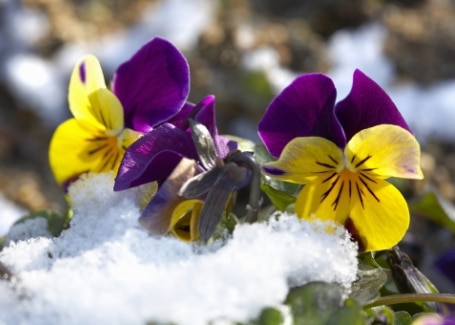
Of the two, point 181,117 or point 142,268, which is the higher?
point 181,117

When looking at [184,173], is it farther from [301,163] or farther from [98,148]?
[98,148]

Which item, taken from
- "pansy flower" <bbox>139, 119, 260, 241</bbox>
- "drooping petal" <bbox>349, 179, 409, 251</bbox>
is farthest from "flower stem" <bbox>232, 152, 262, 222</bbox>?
"drooping petal" <bbox>349, 179, 409, 251</bbox>

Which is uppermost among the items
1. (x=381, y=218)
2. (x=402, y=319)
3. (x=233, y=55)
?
(x=233, y=55)

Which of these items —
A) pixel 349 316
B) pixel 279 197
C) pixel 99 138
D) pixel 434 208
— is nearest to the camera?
pixel 349 316

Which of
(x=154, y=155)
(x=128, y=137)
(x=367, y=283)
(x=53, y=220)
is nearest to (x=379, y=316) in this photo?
(x=367, y=283)

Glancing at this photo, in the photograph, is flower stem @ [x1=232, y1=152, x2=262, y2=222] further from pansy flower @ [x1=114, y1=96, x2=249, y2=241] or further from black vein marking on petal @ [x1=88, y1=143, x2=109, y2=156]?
black vein marking on petal @ [x1=88, y1=143, x2=109, y2=156]

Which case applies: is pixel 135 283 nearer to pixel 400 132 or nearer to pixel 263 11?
pixel 400 132

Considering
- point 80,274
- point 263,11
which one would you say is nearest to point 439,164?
point 263,11
